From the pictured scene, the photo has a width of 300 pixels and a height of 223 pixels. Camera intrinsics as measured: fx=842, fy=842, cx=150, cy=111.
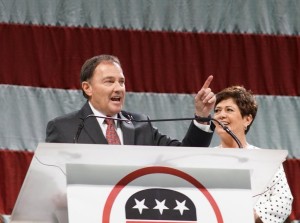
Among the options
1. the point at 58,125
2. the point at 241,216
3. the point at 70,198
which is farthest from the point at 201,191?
the point at 58,125

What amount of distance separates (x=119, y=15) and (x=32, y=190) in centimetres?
266

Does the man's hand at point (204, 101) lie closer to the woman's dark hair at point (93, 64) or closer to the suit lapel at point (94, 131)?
the suit lapel at point (94, 131)

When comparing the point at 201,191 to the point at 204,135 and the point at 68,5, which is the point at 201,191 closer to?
the point at 204,135

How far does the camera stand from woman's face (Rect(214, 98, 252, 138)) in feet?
11.2

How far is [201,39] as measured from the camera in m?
4.61

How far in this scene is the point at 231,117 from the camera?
3.44 m

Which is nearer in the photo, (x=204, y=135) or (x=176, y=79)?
(x=204, y=135)

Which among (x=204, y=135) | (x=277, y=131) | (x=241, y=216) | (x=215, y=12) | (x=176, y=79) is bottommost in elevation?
(x=241, y=216)

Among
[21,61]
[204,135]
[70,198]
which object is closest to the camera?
[70,198]

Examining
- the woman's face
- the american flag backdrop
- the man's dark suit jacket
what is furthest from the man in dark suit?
the american flag backdrop

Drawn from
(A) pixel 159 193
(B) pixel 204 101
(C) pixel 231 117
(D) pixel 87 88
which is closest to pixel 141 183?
(A) pixel 159 193

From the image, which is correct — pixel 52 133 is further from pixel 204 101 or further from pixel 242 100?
pixel 242 100

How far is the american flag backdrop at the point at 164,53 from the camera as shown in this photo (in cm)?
448

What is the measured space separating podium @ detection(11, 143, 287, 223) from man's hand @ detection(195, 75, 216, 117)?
20.2 inches
